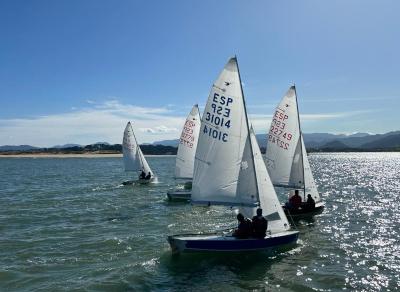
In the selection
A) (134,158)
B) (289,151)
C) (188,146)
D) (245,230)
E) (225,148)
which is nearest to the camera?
(245,230)

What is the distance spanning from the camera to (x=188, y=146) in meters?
42.2

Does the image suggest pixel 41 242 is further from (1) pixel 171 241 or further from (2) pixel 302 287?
(2) pixel 302 287

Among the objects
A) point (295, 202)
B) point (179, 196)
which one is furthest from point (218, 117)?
point (179, 196)

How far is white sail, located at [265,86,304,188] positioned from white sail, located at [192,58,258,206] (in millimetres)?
11566

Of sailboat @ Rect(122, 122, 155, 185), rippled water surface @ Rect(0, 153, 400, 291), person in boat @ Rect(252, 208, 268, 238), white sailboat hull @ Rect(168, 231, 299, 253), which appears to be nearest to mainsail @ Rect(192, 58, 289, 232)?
person in boat @ Rect(252, 208, 268, 238)

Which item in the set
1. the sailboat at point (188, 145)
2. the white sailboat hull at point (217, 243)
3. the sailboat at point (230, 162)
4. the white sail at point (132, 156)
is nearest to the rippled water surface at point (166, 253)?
the white sailboat hull at point (217, 243)

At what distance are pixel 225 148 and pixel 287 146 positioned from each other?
40.4 ft

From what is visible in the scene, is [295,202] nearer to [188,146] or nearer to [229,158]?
[229,158]

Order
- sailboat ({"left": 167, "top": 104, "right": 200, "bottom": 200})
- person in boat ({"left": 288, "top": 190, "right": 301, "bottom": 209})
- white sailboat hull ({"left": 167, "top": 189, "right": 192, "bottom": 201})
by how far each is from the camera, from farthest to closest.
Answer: sailboat ({"left": 167, "top": 104, "right": 200, "bottom": 200})
white sailboat hull ({"left": 167, "top": 189, "right": 192, "bottom": 201})
person in boat ({"left": 288, "top": 190, "right": 301, "bottom": 209})

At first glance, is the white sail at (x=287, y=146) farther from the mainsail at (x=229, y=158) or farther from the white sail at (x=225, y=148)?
the white sail at (x=225, y=148)

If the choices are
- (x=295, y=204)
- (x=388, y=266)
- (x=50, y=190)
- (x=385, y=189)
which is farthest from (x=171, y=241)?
(x=385, y=189)

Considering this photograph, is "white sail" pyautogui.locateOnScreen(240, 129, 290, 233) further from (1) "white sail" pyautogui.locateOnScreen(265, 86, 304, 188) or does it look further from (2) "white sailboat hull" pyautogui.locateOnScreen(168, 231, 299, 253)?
(1) "white sail" pyautogui.locateOnScreen(265, 86, 304, 188)

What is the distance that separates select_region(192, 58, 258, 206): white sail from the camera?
21.9 metres

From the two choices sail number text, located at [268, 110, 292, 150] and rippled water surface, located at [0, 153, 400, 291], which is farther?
sail number text, located at [268, 110, 292, 150]
